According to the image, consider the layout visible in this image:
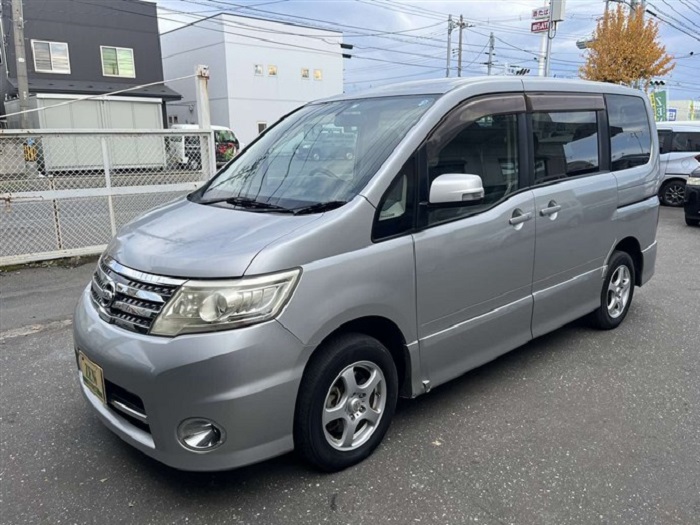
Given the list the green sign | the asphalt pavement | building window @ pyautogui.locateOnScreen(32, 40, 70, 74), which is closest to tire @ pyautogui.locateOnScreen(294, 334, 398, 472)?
the asphalt pavement

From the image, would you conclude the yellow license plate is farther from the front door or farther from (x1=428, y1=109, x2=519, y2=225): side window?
(x1=428, y1=109, x2=519, y2=225): side window

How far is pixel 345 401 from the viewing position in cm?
270

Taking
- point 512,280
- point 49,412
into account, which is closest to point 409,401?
point 512,280

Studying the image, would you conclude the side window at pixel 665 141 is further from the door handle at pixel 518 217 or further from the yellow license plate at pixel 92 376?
the yellow license plate at pixel 92 376

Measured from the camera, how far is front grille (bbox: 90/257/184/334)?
93.5 inches

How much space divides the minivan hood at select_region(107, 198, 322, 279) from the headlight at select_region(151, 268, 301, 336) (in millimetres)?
55

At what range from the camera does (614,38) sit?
20.8m

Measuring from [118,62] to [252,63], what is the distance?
9.73 metres

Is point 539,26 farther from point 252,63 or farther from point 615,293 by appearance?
point 252,63

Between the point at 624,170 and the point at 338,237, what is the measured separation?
3047mm

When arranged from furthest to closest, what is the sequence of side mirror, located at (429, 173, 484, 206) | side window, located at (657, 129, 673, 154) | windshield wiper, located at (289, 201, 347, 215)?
side window, located at (657, 129, 673, 154)
side mirror, located at (429, 173, 484, 206)
windshield wiper, located at (289, 201, 347, 215)

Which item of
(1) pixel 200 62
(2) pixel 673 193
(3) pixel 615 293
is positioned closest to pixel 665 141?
(2) pixel 673 193

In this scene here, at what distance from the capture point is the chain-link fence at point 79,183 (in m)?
6.57

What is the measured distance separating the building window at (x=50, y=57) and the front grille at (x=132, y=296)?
28891 mm
